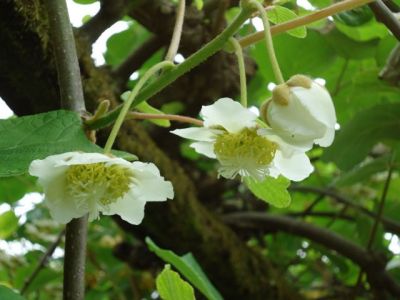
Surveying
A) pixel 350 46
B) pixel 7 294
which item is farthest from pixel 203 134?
pixel 350 46

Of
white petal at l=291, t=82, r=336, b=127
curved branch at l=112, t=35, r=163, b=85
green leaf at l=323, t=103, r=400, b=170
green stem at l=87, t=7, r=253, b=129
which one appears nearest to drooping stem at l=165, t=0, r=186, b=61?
green stem at l=87, t=7, r=253, b=129

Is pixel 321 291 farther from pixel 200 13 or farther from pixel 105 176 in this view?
pixel 105 176

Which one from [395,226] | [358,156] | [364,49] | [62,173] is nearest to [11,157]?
[62,173]

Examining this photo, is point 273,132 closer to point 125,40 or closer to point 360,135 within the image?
point 360,135

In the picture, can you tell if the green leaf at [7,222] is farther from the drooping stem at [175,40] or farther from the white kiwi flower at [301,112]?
the white kiwi flower at [301,112]

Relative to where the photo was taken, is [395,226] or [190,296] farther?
[395,226]
